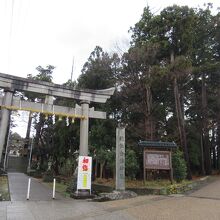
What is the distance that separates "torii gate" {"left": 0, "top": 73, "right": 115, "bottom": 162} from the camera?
12.8 meters

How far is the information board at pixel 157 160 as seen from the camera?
14.3 m

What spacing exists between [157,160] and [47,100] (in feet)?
21.8

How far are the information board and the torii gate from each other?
3.25 metres

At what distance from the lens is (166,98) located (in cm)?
2316

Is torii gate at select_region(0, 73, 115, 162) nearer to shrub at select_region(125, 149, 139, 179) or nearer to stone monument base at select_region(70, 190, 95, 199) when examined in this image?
stone monument base at select_region(70, 190, 95, 199)

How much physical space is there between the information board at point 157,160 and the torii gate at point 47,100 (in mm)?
3253

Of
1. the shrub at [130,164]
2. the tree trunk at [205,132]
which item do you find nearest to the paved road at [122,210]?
the shrub at [130,164]

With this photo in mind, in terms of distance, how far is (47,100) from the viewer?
551 inches

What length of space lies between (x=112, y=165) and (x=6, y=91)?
7420mm

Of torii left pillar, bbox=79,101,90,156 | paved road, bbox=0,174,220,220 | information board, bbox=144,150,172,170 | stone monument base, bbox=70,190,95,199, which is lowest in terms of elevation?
paved road, bbox=0,174,220,220

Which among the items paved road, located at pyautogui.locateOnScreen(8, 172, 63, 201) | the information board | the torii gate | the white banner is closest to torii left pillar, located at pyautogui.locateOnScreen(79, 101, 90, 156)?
the torii gate

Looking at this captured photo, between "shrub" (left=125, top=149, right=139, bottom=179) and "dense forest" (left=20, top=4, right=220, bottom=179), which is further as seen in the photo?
"dense forest" (left=20, top=4, right=220, bottom=179)

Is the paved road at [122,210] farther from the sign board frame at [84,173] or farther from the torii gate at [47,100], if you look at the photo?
the torii gate at [47,100]

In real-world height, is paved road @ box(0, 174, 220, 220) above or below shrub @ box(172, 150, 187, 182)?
below
